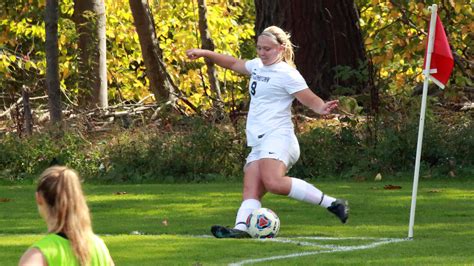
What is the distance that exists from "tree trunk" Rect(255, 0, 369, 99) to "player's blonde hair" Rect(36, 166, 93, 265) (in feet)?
53.0

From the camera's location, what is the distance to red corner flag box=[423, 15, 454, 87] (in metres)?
12.4

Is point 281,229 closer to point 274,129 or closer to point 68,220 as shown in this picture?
point 274,129

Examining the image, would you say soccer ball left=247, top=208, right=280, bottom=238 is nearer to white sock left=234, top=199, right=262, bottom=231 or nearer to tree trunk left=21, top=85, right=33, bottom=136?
white sock left=234, top=199, right=262, bottom=231

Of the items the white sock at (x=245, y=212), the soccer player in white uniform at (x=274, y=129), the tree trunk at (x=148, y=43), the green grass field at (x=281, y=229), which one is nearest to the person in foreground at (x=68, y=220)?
the green grass field at (x=281, y=229)

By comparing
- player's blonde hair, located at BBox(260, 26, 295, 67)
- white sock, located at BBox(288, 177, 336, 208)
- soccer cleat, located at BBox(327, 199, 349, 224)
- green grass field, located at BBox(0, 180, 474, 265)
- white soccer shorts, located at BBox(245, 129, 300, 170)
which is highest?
player's blonde hair, located at BBox(260, 26, 295, 67)

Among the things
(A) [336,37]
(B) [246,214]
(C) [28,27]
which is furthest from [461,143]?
(C) [28,27]

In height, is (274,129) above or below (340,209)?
above

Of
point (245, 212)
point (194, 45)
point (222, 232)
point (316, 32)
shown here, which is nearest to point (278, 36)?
point (245, 212)

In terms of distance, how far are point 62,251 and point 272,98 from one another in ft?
21.9

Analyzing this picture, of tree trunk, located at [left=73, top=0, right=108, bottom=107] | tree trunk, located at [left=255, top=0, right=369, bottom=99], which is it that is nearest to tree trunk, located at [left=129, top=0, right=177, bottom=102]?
tree trunk, located at [left=73, top=0, right=108, bottom=107]

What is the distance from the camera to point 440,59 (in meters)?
12.4

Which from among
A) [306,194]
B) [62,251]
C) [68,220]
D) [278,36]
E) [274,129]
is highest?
[278,36]

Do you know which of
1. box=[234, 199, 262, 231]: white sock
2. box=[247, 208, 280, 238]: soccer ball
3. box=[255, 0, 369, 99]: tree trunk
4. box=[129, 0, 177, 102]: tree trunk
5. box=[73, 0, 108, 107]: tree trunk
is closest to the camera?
box=[247, 208, 280, 238]: soccer ball

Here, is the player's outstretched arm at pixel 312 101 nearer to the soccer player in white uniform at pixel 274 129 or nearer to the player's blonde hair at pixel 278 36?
the soccer player in white uniform at pixel 274 129
